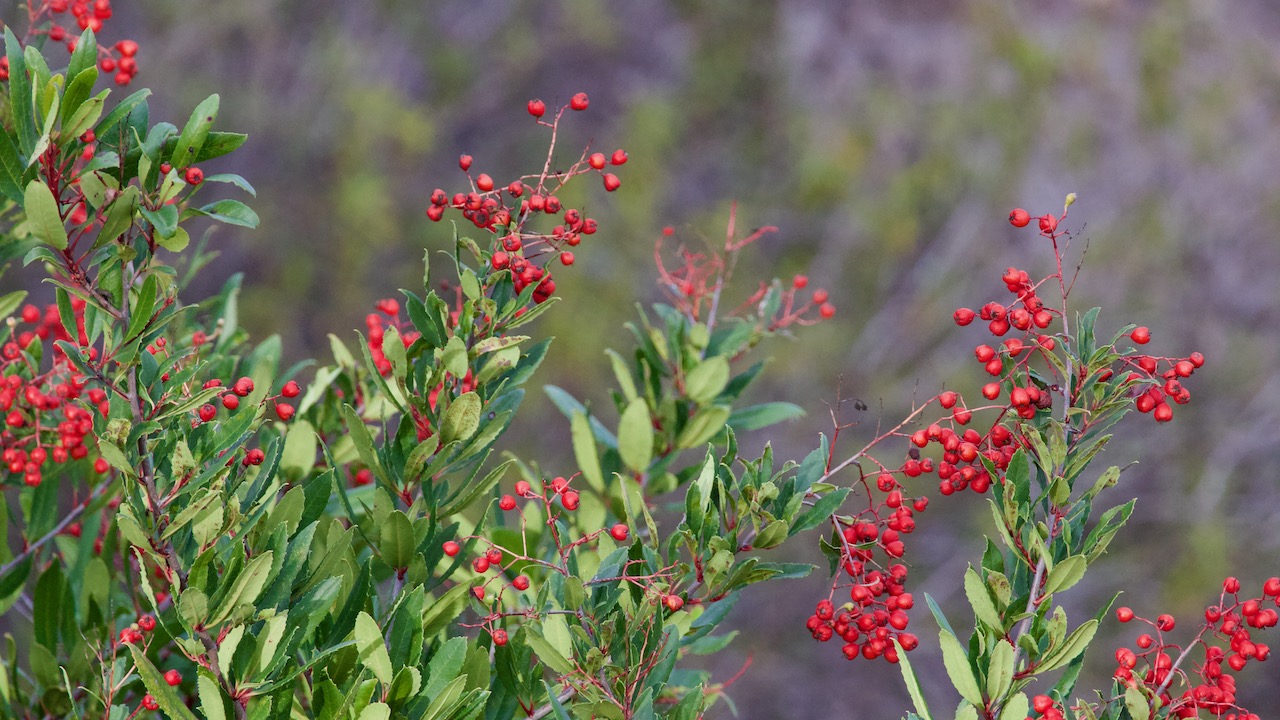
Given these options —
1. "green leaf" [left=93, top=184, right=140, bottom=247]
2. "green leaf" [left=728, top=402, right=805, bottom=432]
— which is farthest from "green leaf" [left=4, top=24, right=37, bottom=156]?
"green leaf" [left=728, top=402, right=805, bottom=432]

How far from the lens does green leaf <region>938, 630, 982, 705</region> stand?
1.38 m

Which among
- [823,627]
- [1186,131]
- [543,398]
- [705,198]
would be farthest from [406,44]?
[823,627]

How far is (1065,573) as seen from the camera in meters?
1.35

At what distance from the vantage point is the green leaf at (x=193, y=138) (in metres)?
1.41

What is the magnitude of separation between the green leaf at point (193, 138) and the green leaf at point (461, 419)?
42cm

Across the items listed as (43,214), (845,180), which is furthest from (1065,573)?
(845,180)

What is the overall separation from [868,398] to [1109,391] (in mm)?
5346

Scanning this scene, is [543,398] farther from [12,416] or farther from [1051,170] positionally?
[12,416]

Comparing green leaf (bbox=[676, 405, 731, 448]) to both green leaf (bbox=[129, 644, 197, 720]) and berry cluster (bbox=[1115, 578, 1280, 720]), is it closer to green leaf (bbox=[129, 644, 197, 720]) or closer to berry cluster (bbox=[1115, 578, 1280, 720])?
berry cluster (bbox=[1115, 578, 1280, 720])

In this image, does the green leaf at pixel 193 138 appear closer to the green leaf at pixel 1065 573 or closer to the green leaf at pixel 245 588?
the green leaf at pixel 245 588

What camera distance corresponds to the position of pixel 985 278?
717 centimetres

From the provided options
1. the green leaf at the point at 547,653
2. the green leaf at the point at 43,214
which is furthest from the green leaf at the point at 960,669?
the green leaf at the point at 43,214

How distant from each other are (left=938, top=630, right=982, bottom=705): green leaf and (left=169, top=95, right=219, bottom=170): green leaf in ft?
3.37

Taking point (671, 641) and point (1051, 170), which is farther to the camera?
point (1051, 170)
